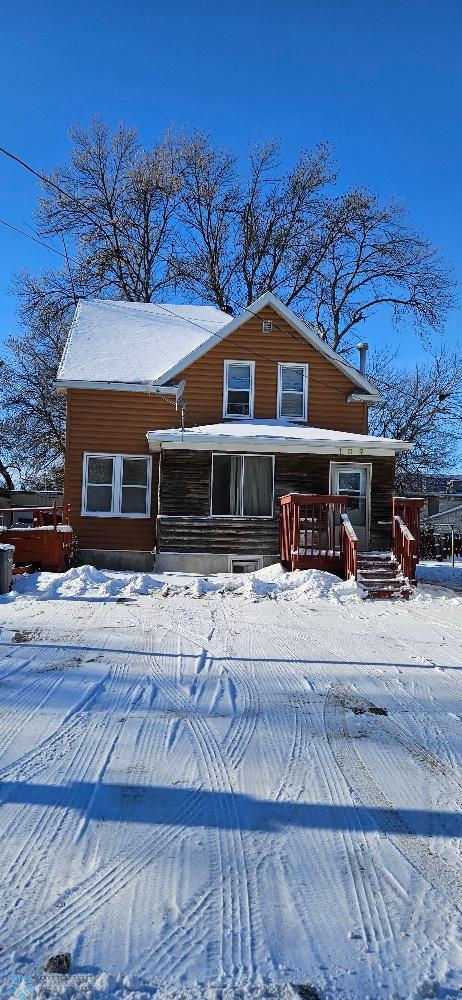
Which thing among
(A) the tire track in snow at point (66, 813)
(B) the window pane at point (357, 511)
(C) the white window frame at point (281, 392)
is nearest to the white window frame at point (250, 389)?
(C) the white window frame at point (281, 392)

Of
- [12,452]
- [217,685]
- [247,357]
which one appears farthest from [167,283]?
[217,685]

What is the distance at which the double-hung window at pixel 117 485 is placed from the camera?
18281mm

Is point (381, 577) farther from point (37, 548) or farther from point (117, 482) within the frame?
point (117, 482)

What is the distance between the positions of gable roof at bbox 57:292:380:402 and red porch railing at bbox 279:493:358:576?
5724mm

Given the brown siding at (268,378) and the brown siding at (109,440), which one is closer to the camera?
the brown siding at (109,440)

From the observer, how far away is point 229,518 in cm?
1641

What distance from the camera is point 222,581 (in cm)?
1307

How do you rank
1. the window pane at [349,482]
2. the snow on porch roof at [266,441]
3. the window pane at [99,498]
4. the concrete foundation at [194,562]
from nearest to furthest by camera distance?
the snow on porch roof at [266,441]
the concrete foundation at [194,562]
the window pane at [349,482]
the window pane at [99,498]

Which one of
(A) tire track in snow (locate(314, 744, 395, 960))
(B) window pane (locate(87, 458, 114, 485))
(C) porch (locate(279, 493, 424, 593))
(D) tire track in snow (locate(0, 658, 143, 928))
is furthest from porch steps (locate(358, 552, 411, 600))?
(A) tire track in snow (locate(314, 744, 395, 960))

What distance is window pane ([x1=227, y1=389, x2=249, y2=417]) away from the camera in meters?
19.1

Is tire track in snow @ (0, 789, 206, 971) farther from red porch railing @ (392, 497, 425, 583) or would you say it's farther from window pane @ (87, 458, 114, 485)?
window pane @ (87, 458, 114, 485)

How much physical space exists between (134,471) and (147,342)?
487 cm

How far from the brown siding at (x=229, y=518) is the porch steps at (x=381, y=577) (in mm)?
1919

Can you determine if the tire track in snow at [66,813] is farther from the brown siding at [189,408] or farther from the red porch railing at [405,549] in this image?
the brown siding at [189,408]
